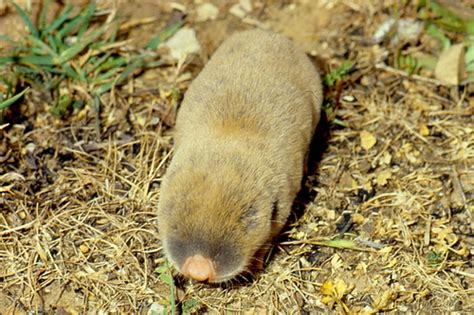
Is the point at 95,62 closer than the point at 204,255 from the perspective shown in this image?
No

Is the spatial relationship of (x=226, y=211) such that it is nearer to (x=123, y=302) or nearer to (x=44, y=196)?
(x=123, y=302)

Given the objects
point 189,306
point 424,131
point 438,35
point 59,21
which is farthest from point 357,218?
point 59,21

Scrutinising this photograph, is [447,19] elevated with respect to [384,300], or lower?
elevated

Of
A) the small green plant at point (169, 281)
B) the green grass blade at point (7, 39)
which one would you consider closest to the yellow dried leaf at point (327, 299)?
the small green plant at point (169, 281)

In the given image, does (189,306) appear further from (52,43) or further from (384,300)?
(52,43)

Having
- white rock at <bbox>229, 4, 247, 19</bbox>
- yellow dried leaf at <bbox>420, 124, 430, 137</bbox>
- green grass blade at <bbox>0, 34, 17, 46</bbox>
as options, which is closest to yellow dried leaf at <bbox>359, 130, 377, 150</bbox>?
yellow dried leaf at <bbox>420, 124, 430, 137</bbox>

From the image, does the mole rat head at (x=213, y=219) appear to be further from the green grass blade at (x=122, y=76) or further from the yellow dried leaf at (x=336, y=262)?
the green grass blade at (x=122, y=76)

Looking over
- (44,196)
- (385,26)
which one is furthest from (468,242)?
(44,196)
